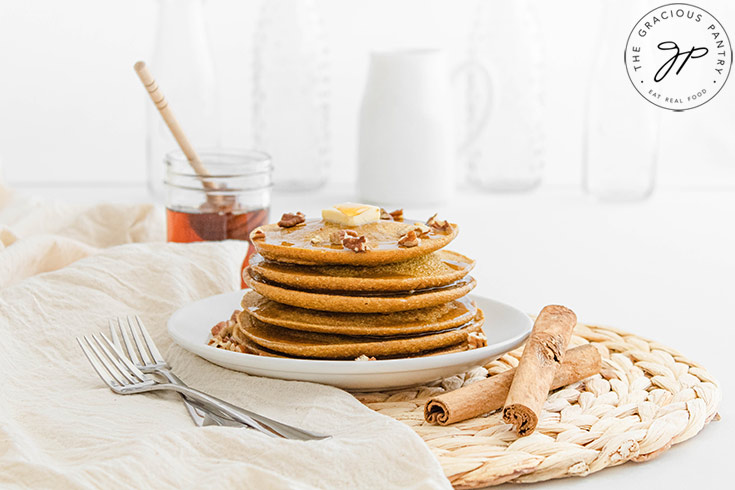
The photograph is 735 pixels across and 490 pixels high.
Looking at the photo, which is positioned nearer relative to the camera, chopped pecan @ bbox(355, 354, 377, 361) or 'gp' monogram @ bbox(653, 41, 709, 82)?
chopped pecan @ bbox(355, 354, 377, 361)

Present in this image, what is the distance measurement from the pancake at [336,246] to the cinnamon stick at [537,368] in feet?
0.50

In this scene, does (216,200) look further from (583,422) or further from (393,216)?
(583,422)

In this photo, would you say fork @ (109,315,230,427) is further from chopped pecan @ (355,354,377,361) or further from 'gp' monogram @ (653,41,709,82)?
'gp' monogram @ (653,41,709,82)

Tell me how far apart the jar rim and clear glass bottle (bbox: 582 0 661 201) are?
99 centimetres

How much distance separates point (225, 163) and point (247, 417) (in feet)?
2.66

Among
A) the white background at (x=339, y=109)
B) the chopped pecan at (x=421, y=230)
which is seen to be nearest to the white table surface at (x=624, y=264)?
the white background at (x=339, y=109)

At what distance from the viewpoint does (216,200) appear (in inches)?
64.7

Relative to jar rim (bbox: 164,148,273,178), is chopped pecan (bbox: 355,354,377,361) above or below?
below

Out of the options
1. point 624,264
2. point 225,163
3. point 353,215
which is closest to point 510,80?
point 624,264

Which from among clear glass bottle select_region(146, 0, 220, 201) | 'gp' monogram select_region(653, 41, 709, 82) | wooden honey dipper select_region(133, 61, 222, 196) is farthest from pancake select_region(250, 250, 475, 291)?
'gp' monogram select_region(653, 41, 709, 82)

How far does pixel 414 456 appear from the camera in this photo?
0.83 m

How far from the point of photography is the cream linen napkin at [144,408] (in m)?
0.82

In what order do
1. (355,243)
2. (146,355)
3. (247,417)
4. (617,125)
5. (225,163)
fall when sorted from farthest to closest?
1. (617,125)
2. (225,163)
3. (146,355)
4. (355,243)
5. (247,417)

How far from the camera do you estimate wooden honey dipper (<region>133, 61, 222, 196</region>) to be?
57.1 inches
